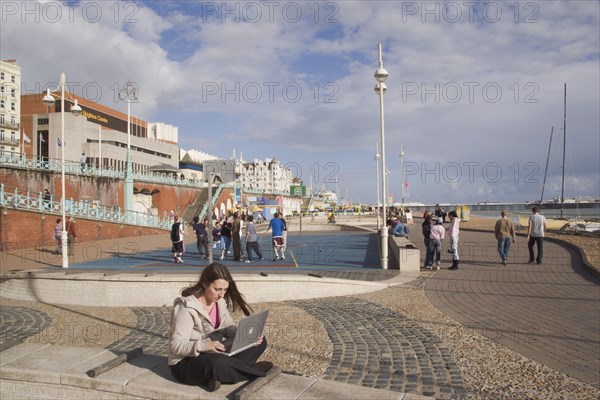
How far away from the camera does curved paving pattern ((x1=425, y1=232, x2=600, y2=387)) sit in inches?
242

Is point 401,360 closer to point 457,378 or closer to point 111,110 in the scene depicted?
point 457,378

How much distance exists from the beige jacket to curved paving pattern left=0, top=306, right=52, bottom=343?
4.75m

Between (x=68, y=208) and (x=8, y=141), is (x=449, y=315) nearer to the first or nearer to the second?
(x=68, y=208)

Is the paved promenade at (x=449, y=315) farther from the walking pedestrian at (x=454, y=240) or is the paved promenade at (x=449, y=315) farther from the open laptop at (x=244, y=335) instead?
the open laptop at (x=244, y=335)

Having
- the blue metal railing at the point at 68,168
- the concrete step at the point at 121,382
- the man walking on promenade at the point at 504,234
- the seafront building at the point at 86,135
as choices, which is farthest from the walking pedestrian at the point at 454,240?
the seafront building at the point at 86,135

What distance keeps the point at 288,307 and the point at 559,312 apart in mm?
5051

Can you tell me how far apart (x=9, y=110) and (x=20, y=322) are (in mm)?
78212

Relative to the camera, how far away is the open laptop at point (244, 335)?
13.6ft

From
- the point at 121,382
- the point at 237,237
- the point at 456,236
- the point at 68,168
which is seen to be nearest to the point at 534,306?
the point at 456,236

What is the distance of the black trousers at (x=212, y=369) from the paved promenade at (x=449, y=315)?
3.86ft

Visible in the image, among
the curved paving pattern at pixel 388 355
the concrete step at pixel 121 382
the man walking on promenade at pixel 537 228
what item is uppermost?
the man walking on promenade at pixel 537 228

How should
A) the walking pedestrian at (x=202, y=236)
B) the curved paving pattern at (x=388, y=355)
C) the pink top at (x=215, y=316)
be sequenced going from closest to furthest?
the pink top at (x=215, y=316) → the curved paving pattern at (x=388, y=355) → the walking pedestrian at (x=202, y=236)

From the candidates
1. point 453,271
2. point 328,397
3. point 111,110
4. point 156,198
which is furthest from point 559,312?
point 111,110

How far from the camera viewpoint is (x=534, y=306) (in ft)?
29.0
